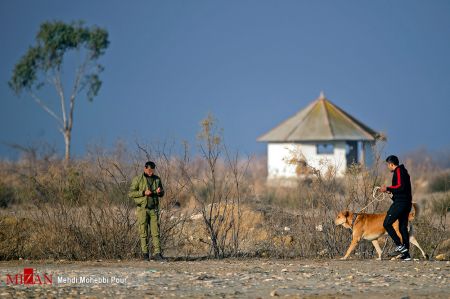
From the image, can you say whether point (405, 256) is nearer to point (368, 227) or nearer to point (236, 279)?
point (368, 227)

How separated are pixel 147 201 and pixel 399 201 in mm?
4594

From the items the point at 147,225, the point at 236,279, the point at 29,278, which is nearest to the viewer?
the point at 236,279

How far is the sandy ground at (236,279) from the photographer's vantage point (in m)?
12.8

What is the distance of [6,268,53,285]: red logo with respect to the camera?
13.9 m

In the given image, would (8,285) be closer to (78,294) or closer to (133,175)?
(78,294)

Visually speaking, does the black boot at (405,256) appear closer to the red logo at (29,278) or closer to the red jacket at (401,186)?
the red jacket at (401,186)

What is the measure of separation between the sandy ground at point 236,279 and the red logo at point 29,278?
9 cm

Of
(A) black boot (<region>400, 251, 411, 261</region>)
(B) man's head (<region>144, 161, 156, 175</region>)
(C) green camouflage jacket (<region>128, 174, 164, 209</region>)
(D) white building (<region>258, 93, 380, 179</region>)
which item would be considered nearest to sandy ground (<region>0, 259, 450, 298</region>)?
(A) black boot (<region>400, 251, 411, 261</region>)

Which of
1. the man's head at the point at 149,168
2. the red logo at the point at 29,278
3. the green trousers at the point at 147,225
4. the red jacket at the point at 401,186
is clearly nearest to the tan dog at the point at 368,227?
the red jacket at the point at 401,186

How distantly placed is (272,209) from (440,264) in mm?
6227

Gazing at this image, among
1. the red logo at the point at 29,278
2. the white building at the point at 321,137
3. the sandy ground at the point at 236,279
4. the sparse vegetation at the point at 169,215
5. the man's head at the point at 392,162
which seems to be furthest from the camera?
the white building at the point at 321,137

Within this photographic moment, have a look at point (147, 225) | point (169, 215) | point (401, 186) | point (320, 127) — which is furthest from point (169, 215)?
point (320, 127)

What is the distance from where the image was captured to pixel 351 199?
19.4 metres

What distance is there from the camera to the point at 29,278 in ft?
46.9
